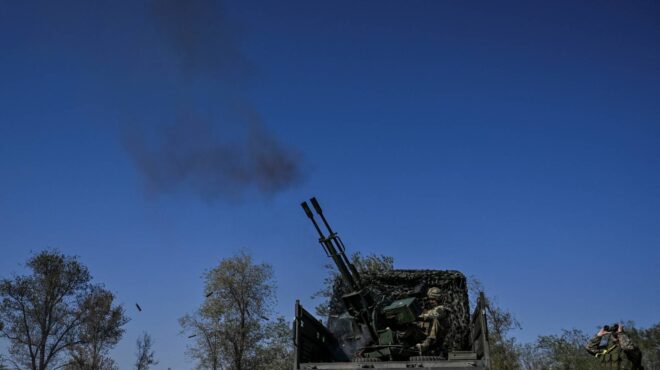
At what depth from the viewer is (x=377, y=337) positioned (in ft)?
40.7

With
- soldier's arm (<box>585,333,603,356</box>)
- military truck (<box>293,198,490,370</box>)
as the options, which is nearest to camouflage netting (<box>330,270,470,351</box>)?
military truck (<box>293,198,490,370</box>)

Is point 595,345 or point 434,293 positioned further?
point 434,293

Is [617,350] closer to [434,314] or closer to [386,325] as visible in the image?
[434,314]

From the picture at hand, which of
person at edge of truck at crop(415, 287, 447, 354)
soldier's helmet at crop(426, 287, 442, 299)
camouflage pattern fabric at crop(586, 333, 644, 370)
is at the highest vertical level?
soldier's helmet at crop(426, 287, 442, 299)

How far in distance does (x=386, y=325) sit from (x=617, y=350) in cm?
458

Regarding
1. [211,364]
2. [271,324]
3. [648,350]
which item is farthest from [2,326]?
[648,350]

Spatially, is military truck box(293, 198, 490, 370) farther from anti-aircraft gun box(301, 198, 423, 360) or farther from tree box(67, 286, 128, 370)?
tree box(67, 286, 128, 370)

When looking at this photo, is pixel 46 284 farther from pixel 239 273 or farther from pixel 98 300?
pixel 239 273

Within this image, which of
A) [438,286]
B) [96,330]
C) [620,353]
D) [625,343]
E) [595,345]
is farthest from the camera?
[96,330]

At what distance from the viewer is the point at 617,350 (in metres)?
12.4

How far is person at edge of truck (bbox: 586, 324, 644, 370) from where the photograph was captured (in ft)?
39.9

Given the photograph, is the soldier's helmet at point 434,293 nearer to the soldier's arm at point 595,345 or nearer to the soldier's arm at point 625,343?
the soldier's arm at point 595,345

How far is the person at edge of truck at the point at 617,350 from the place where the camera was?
39.9 feet

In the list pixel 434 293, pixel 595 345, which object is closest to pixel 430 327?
pixel 434 293
